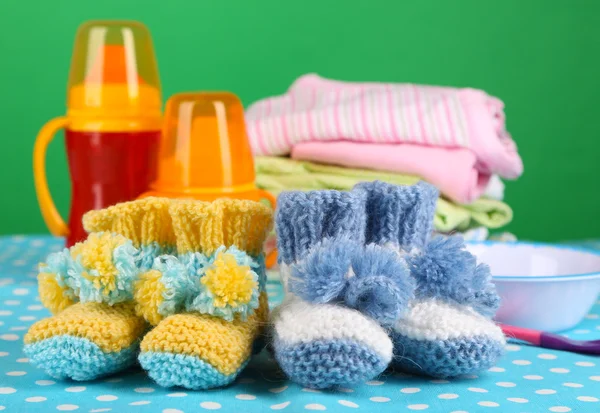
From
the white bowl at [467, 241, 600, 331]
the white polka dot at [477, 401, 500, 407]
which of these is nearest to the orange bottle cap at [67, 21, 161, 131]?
the white bowl at [467, 241, 600, 331]

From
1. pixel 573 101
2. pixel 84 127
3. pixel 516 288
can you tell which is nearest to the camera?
pixel 516 288

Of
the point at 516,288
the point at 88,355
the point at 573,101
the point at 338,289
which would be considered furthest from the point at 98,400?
the point at 573,101

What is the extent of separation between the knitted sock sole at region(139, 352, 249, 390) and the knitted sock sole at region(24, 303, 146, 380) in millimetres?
31

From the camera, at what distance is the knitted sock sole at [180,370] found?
588 mm

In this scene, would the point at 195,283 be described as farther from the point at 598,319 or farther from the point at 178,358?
the point at 598,319

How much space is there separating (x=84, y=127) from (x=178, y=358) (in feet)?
1.63

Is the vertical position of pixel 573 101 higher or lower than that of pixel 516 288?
higher

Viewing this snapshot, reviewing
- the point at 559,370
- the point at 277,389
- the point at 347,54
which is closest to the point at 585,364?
the point at 559,370

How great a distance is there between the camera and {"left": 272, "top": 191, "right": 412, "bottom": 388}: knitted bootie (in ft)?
1.91

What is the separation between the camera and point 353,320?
592 millimetres

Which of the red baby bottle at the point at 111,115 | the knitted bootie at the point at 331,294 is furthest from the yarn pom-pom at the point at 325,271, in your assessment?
the red baby bottle at the point at 111,115

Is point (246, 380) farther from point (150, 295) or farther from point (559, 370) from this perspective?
point (559, 370)

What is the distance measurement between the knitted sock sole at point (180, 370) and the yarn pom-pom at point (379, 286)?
10 centimetres

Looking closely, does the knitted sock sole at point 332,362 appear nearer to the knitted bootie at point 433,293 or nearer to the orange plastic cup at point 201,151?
the knitted bootie at point 433,293
